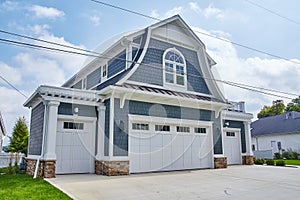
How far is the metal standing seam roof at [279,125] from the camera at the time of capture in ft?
91.8

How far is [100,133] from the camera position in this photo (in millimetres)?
9977

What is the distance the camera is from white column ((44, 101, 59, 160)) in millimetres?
8711

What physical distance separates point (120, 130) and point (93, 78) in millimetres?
5677

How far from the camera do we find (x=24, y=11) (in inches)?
329

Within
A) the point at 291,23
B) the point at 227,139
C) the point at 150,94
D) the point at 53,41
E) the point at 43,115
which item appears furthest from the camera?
the point at 227,139

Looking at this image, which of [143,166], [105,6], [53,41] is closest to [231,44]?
[105,6]

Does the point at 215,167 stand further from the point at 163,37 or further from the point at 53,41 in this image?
the point at 53,41

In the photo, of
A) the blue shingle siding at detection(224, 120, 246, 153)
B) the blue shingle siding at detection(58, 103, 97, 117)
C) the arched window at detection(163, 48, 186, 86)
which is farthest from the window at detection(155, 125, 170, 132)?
the blue shingle siding at detection(224, 120, 246, 153)

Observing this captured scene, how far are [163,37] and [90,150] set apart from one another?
6298mm

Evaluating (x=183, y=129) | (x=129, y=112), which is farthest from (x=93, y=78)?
(x=183, y=129)

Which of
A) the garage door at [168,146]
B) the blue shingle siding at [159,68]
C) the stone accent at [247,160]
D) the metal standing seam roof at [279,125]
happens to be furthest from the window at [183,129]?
the metal standing seam roof at [279,125]

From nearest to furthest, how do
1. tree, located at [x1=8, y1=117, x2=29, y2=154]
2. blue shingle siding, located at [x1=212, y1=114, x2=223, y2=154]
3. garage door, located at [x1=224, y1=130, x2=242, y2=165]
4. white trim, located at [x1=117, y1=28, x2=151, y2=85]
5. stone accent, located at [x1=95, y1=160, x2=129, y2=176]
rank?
stone accent, located at [x1=95, y1=160, x2=129, y2=176] < white trim, located at [x1=117, y1=28, x2=151, y2=85] < blue shingle siding, located at [x1=212, y1=114, x2=223, y2=154] < garage door, located at [x1=224, y1=130, x2=242, y2=165] < tree, located at [x1=8, y1=117, x2=29, y2=154]

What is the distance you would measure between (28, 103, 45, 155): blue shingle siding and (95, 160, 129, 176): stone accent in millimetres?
2408

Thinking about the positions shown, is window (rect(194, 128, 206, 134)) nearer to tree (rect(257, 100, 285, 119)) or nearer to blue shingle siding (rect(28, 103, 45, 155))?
blue shingle siding (rect(28, 103, 45, 155))
